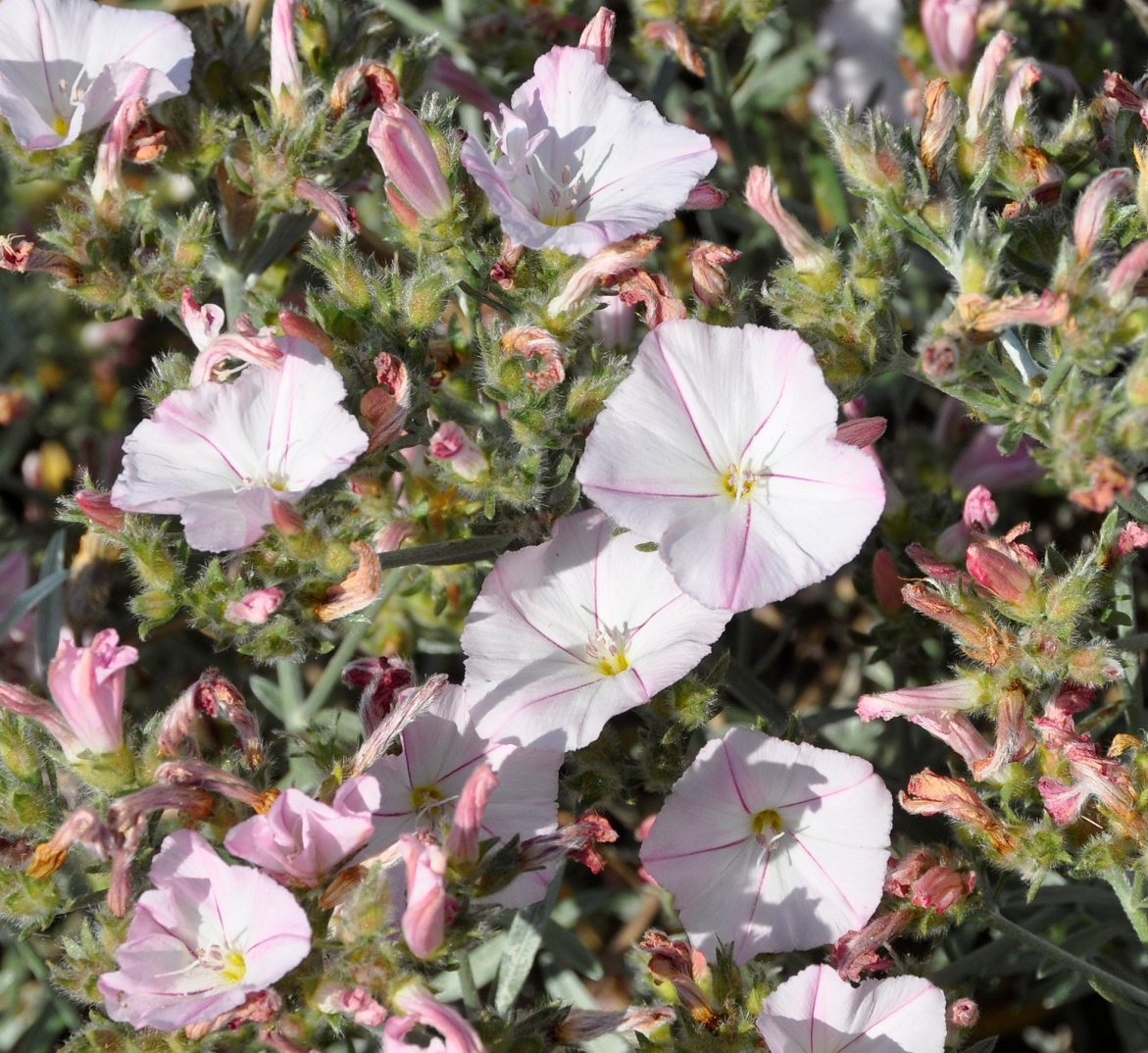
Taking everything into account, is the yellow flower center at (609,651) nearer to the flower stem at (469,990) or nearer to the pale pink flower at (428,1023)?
the flower stem at (469,990)

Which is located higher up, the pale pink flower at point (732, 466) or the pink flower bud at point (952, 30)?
the pink flower bud at point (952, 30)

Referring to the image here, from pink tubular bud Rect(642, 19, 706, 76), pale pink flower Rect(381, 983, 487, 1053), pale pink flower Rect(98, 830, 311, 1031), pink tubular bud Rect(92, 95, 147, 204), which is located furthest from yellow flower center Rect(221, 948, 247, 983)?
pink tubular bud Rect(642, 19, 706, 76)

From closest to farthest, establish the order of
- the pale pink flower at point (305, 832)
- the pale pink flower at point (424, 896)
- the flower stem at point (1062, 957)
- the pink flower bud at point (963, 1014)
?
the pale pink flower at point (424, 896) → the pale pink flower at point (305, 832) → the pink flower bud at point (963, 1014) → the flower stem at point (1062, 957)

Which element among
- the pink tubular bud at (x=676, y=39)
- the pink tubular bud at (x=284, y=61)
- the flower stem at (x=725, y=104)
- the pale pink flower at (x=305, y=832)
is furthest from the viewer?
the flower stem at (x=725, y=104)

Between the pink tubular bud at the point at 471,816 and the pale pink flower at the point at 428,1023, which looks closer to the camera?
the pale pink flower at the point at 428,1023

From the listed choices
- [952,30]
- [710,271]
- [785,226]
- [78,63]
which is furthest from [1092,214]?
[78,63]

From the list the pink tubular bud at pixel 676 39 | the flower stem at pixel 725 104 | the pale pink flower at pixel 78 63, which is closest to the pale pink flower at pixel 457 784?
the pale pink flower at pixel 78 63

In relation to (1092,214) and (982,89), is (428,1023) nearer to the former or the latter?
(1092,214)
